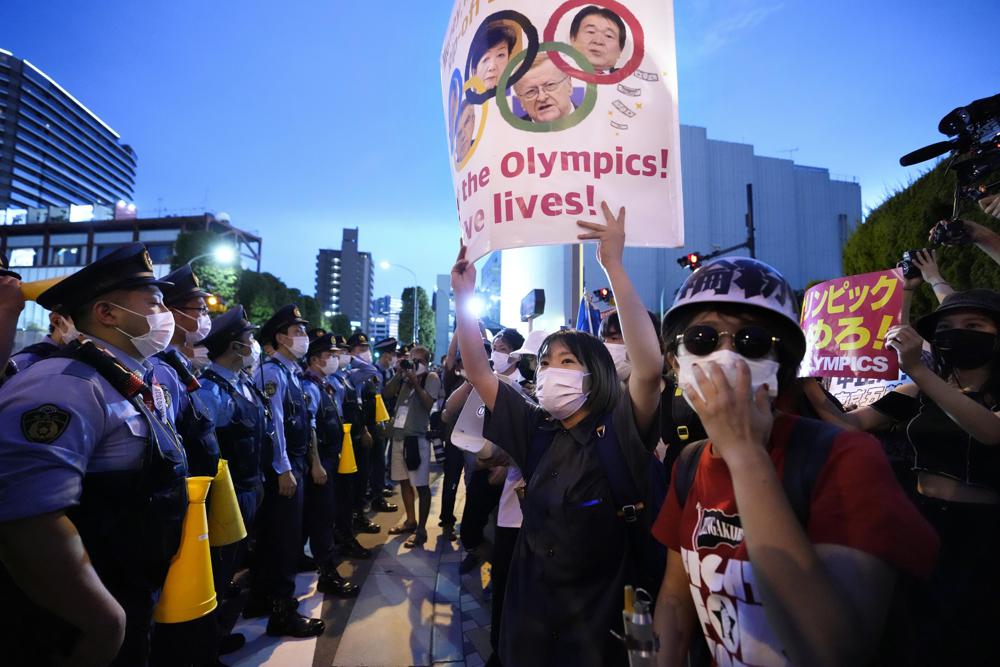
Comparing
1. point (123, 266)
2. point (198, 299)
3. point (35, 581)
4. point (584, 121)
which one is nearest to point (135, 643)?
point (35, 581)

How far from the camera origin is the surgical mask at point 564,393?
2.31 m

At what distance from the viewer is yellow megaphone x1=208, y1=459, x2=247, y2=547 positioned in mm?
2949

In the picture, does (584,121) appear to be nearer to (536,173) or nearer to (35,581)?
(536,173)

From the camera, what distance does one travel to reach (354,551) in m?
5.66

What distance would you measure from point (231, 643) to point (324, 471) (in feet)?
5.22

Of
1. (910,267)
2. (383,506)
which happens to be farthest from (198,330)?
(910,267)

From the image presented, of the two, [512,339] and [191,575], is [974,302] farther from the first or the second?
[191,575]

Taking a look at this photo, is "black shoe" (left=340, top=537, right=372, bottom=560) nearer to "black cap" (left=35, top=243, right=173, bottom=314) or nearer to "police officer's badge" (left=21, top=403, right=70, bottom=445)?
"black cap" (left=35, top=243, right=173, bottom=314)

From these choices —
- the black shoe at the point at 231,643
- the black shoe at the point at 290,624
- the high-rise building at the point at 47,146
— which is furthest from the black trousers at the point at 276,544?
the high-rise building at the point at 47,146

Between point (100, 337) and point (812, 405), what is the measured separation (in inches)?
138

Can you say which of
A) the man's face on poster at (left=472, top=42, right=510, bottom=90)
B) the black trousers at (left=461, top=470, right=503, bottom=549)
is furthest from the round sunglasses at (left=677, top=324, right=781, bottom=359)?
the black trousers at (left=461, top=470, right=503, bottom=549)

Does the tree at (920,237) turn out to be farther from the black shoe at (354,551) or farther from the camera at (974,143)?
the black shoe at (354,551)

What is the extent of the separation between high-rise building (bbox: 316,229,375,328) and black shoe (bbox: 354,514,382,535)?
138961 millimetres

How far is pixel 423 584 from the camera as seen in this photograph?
4.82 m
